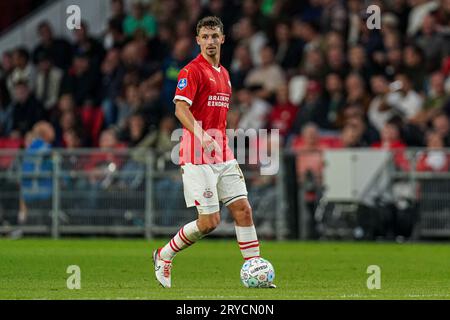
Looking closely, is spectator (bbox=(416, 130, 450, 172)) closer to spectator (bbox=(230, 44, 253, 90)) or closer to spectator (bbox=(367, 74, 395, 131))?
spectator (bbox=(367, 74, 395, 131))

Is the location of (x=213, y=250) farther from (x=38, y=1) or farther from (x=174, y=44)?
(x=38, y=1)

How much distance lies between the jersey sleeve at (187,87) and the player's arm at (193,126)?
0.17 ft

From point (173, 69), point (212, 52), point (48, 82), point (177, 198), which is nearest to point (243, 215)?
point (212, 52)

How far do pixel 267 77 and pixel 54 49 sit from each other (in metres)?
5.64

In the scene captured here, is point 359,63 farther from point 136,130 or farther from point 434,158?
point 136,130

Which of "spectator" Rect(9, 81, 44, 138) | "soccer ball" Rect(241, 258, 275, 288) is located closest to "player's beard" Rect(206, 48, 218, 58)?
"soccer ball" Rect(241, 258, 275, 288)

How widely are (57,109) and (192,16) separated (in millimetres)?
3469

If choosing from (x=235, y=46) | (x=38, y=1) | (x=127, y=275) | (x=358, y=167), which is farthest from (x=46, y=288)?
(x=38, y=1)

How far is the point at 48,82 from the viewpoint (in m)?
28.7

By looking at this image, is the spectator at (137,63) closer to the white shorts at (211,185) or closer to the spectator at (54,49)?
the spectator at (54,49)

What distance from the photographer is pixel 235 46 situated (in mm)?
27000

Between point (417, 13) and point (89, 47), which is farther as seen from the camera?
point (89, 47)

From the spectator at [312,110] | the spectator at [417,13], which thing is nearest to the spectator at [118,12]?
the spectator at [312,110]

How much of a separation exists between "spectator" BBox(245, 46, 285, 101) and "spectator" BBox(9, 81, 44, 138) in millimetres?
4995
